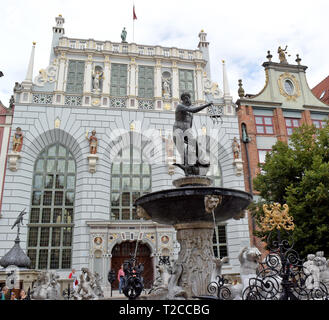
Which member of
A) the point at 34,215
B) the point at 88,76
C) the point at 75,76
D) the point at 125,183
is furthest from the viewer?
the point at 75,76

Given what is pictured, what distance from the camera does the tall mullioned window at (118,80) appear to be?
83.2 feet

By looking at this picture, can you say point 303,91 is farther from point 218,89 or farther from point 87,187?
point 87,187

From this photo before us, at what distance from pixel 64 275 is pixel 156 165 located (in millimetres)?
10145

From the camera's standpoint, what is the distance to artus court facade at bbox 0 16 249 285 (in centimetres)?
2152

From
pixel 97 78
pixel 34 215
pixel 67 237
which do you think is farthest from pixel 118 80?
pixel 67 237

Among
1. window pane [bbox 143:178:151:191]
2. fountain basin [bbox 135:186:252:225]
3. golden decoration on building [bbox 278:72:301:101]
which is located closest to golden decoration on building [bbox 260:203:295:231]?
fountain basin [bbox 135:186:252:225]

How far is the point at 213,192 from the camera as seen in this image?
7.11 m

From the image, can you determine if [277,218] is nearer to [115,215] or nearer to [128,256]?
[128,256]

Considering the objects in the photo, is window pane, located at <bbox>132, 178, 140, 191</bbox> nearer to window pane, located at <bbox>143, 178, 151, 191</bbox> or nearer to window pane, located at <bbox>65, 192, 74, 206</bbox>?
window pane, located at <bbox>143, 178, 151, 191</bbox>

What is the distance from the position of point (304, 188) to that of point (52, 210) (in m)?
16.7

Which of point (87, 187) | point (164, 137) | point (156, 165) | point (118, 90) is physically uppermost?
point (118, 90)

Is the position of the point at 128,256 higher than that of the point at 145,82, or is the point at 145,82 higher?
the point at 145,82

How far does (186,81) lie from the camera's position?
26.9 m
